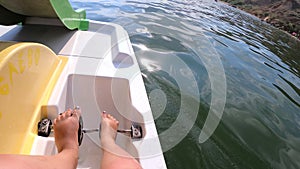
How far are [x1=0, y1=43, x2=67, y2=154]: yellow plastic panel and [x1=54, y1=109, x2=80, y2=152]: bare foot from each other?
100 mm

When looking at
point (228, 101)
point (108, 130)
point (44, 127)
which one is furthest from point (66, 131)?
point (228, 101)

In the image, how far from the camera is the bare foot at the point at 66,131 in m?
1.03

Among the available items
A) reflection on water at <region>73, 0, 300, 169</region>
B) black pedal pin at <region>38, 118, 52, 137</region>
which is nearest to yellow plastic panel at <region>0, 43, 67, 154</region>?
black pedal pin at <region>38, 118, 52, 137</region>

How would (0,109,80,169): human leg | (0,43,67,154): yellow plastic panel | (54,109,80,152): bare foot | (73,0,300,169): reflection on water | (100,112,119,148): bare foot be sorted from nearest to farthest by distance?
(0,109,80,169): human leg, (0,43,67,154): yellow plastic panel, (54,109,80,152): bare foot, (100,112,119,148): bare foot, (73,0,300,169): reflection on water

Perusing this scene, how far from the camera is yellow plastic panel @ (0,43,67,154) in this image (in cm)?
86

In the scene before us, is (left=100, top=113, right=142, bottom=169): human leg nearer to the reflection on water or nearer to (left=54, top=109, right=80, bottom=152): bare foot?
(left=54, top=109, right=80, bottom=152): bare foot

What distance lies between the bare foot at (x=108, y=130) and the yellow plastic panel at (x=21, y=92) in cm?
32

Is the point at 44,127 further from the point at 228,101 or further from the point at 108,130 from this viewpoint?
the point at 228,101

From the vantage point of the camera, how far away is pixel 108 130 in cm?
121

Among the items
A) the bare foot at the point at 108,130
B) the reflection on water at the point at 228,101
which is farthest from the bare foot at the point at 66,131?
the reflection on water at the point at 228,101

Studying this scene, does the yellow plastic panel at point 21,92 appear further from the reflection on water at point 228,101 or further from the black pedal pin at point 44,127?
the reflection on water at point 228,101

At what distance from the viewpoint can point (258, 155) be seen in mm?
1790

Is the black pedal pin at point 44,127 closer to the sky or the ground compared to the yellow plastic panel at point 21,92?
closer to the ground

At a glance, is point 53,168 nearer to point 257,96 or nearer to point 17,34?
point 17,34
